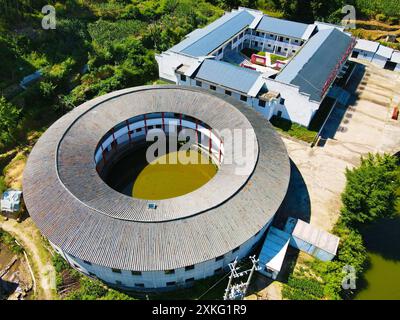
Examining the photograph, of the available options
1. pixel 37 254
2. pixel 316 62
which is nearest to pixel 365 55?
pixel 316 62

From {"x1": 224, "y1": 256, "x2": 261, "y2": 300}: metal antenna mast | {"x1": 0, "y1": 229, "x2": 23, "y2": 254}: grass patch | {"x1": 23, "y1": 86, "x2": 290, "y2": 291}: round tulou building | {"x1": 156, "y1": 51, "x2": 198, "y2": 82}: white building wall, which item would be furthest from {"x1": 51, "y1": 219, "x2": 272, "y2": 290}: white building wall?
{"x1": 156, "y1": 51, "x2": 198, "y2": 82}: white building wall

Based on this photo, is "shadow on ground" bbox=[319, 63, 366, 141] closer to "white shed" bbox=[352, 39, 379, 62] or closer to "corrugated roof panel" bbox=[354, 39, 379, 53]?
"white shed" bbox=[352, 39, 379, 62]

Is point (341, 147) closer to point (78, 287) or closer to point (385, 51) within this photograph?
point (385, 51)

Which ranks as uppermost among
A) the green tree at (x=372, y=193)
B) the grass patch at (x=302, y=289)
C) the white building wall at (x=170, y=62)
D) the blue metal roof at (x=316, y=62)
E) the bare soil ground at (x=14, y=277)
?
the blue metal roof at (x=316, y=62)

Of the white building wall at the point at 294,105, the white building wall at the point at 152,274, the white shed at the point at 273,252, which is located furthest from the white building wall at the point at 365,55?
the white building wall at the point at 152,274

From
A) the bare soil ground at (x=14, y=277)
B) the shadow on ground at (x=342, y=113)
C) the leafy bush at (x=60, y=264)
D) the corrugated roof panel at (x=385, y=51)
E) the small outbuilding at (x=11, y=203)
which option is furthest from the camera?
the corrugated roof panel at (x=385, y=51)

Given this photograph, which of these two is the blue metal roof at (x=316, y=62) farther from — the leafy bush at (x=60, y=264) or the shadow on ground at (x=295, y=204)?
the leafy bush at (x=60, y=264)
